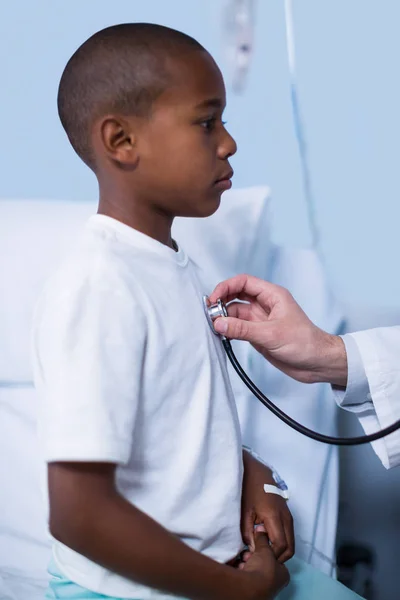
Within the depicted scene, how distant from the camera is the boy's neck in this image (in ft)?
3.11

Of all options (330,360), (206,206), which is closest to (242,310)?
(330,360)

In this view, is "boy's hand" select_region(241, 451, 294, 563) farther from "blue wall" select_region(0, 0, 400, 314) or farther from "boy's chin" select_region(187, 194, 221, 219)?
"blue wall" select_region(0, 0, 400, 314)

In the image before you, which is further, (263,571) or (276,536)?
(276,536)

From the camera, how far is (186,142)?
0.91 metres

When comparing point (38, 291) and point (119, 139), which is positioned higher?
point (119, 139)

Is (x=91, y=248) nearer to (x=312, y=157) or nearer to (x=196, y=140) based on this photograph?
(x=196, y=140)

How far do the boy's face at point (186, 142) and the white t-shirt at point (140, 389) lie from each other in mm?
65

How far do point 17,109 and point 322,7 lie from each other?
0.68m

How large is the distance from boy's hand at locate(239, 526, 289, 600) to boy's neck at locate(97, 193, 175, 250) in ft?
1.37

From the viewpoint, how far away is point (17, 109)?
171cm

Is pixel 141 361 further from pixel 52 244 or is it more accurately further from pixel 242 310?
pixel 52 244

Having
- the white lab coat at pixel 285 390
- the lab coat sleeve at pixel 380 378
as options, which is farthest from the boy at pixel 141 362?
the white lab coat at pixel 285 390

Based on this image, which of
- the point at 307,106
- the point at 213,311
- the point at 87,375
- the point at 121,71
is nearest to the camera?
the point at 87,375

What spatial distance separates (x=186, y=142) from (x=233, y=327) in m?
0.25
